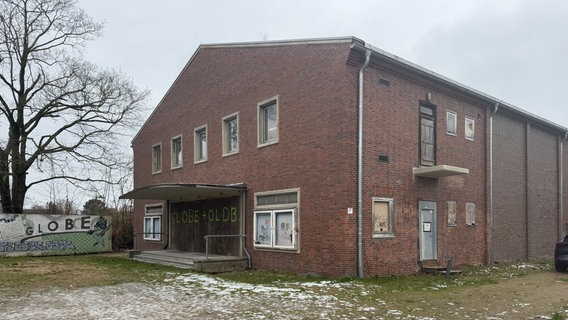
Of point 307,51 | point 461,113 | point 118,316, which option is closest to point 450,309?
point 118,316

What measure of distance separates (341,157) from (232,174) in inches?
226

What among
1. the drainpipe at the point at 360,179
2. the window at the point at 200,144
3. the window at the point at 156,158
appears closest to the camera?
the drainpipe at the point at 360,179

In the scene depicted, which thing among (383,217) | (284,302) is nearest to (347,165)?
(383,217)

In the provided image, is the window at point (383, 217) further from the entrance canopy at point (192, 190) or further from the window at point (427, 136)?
the entrance canopy at point (192, 190)

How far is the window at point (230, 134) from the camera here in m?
18.6

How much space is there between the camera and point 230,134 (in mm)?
19156

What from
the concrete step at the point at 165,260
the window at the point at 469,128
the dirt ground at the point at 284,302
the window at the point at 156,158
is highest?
the window at the point at 469,128

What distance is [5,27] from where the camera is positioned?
1005 inches

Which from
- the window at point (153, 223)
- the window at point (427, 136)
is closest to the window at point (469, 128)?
the window at point (427, 136)

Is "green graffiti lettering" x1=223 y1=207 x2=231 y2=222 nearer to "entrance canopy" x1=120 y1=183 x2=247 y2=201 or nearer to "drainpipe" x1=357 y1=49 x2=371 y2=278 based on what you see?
"entrance canopy" x1=120 y1=183 x2=247 y2=201

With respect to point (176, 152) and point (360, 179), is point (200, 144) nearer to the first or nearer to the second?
point (176, 152)

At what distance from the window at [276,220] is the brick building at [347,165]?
0.05 metres

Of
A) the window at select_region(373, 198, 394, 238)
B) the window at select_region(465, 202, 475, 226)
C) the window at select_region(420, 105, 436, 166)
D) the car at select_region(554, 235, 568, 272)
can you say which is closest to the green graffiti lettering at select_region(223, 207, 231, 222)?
the window at select_region(373, 198, 394, 238)

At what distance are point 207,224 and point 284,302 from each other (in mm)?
10035
